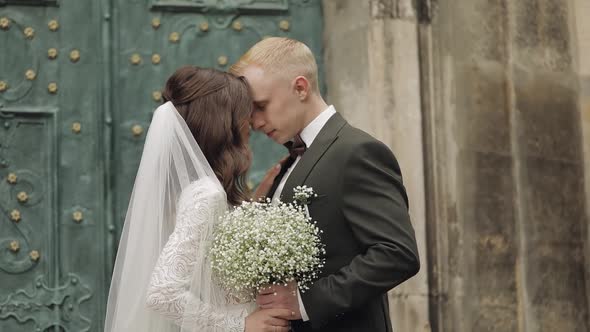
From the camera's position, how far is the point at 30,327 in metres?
6.09

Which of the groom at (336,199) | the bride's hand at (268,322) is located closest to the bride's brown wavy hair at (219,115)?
the groom at (336,199)

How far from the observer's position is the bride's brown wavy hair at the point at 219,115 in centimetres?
441

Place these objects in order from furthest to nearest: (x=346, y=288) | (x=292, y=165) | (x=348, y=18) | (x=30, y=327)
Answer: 1. (x=348, y=18)
2. (x=30, y=327)
3. (x=292, y=165)
4. (x=346, y=288)

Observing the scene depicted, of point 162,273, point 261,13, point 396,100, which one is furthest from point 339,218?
point 261,13

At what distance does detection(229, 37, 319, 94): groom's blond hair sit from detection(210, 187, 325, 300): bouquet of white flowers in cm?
50

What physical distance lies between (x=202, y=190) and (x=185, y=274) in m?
0.29

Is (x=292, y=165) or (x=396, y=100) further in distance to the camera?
(x=396, y=100)

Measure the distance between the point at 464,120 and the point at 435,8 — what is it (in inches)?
22.9

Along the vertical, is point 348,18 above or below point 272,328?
above

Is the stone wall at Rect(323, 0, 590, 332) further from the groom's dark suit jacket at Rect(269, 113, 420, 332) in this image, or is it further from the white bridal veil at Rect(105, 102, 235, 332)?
the white bridal veil at Rect(105, 102, 235, 332)

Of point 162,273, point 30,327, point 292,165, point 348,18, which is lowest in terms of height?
point 30,327

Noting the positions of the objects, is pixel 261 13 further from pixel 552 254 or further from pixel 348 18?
pixel 552 254

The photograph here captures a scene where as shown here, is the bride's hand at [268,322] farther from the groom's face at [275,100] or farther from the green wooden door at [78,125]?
the green wooden door at [78,125]

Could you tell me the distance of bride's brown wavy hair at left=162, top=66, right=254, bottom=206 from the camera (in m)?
4.41
